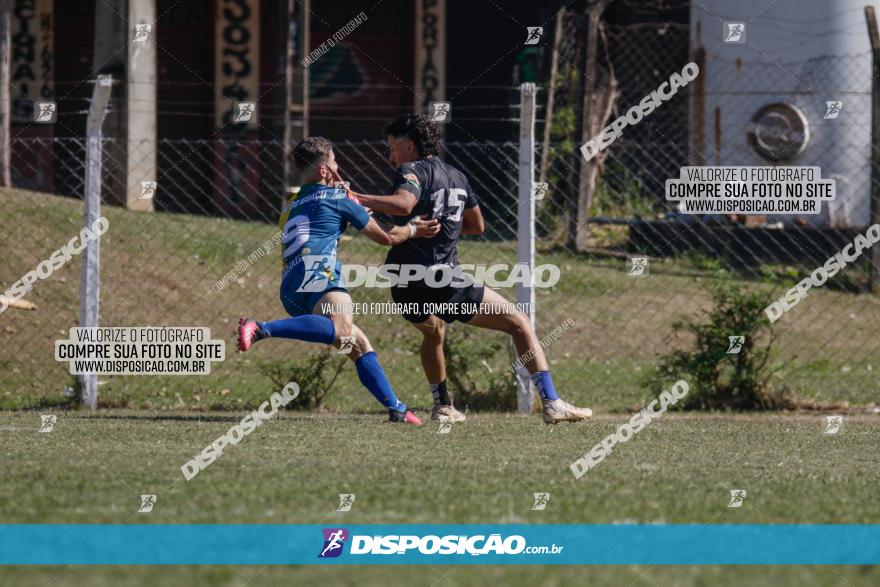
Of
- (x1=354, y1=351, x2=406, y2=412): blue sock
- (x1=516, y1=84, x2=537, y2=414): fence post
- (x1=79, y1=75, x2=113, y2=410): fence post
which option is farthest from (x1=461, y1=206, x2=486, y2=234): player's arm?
(x1=79, y1=75, x2=113, y2=410): fence post

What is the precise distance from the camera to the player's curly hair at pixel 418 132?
28.7 ft

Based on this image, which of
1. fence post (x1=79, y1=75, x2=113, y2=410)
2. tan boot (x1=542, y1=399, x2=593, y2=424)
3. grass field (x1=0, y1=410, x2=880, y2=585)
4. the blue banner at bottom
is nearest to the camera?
grass field (x1=0, y1=410, x2=880, y2=585)

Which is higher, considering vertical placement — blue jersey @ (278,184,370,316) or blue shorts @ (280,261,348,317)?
blue jersey @ (278,184,370,316)

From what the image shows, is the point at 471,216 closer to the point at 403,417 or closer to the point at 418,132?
the point at 418,132

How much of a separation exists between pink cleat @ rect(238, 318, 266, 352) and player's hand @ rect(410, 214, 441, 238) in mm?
1099

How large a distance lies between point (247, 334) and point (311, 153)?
1200 millimetres

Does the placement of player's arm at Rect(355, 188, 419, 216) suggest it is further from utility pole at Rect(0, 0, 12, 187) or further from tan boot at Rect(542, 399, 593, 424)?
utility pole at Rect(0, 0, 12, 187)

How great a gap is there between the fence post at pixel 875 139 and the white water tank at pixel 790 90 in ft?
3.21

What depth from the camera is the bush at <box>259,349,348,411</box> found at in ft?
31.4

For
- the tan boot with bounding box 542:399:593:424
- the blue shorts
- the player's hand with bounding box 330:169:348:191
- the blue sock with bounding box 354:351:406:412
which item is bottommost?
the tan boot with bounding box 542:399:593:424

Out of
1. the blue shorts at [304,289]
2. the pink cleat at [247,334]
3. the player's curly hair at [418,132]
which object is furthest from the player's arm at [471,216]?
the pink cleat at [247,334]

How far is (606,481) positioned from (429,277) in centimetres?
273

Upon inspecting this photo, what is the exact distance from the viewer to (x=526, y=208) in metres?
9.43

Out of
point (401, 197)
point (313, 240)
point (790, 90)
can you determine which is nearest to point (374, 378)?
point (313, 240)
